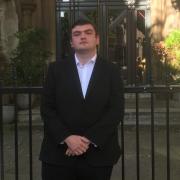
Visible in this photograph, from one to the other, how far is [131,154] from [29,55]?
510cm

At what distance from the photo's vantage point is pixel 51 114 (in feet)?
12.9

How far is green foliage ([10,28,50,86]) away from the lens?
471 inches

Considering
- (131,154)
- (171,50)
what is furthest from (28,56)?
(131,154)

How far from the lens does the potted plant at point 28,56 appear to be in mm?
11915

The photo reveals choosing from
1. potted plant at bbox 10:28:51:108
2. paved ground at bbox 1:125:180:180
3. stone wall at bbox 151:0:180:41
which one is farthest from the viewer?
stone wall at bbox 151:0:180:41

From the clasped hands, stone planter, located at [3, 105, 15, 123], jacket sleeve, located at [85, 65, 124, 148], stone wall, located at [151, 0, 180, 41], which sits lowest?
stone planter, located at [3, 105, 15, 123]

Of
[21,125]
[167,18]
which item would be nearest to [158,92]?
[21,125]

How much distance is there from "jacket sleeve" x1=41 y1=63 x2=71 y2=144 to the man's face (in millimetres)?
243

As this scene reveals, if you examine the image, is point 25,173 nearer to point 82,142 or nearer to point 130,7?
point 82,142

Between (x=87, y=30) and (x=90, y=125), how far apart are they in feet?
2.21

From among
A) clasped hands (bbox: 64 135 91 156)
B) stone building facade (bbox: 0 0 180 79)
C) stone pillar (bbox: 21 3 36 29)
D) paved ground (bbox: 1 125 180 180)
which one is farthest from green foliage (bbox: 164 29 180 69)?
clasped hands (bbox: 64 135 91 156)

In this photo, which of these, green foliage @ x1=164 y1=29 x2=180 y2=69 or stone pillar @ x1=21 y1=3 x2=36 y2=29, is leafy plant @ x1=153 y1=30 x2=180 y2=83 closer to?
green foliage @ x1=164 y1=29 x2=180 y2=69

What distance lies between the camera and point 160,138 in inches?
379

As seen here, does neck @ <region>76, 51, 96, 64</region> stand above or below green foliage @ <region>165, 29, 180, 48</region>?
below
